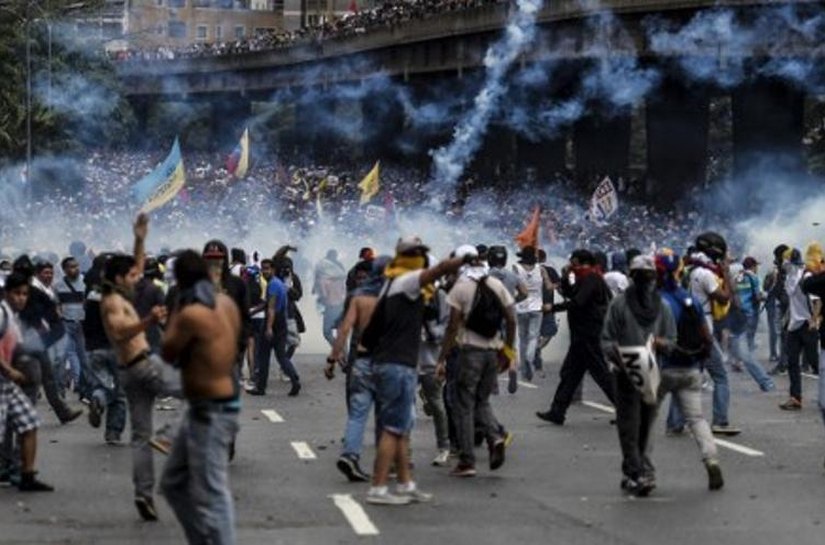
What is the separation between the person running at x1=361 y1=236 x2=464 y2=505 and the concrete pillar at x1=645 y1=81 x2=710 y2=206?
135 feet

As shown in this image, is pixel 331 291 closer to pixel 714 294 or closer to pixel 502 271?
pixel 502 271

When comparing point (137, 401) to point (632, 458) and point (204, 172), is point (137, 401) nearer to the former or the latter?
point (632, 458)

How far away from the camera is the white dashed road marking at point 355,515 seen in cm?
1381

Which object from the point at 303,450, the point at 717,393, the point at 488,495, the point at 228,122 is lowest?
the point at 303,450

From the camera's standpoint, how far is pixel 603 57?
2099 inches

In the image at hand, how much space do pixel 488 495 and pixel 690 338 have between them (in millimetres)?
1904

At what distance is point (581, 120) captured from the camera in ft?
203

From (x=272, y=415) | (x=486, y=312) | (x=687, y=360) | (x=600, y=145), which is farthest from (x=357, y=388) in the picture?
(x=600, y=145)

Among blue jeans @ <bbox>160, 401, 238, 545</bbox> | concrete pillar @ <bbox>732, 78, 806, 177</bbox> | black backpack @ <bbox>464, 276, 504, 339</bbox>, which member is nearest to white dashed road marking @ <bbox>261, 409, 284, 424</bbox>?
black backpack @ <bbox>464, 276, 504, 339</bbox>

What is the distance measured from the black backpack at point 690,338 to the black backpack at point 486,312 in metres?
1.36

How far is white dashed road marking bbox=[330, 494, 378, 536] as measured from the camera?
13.8m

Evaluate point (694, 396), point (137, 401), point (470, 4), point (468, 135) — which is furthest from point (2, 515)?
point (468, 135)

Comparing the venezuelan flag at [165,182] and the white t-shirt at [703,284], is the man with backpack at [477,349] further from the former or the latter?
the venezuelan flag at [165,182]

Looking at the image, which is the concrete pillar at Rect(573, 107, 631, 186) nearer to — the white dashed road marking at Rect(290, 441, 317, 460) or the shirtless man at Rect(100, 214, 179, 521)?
the white dashed road marking at Rect(290, 441, 317, 460)
